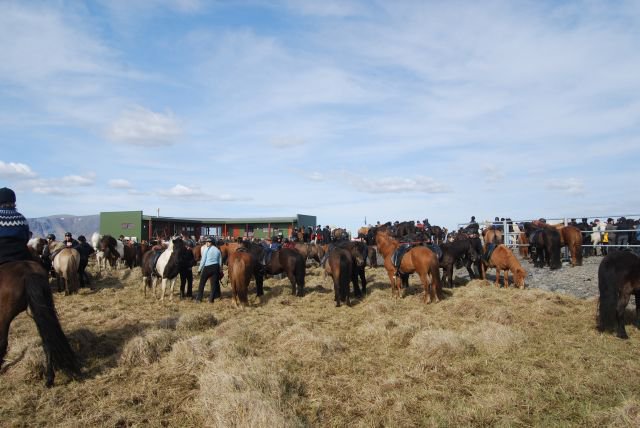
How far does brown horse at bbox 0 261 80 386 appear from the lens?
545cm

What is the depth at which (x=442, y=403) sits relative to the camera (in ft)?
16.5

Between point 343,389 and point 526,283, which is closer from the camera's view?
point 343,389

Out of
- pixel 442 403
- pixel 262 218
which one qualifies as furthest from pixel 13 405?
pixel 262 218

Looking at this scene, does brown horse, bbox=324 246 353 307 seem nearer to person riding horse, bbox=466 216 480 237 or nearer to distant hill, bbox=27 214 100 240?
person riding horse, bbox=466 216 480 237

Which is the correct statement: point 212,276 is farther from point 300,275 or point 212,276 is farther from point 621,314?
point 621,314

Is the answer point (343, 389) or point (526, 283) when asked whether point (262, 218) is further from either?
point (343, 389)

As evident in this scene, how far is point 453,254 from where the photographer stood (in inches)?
547

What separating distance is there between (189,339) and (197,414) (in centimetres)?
227

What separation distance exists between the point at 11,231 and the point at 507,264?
1236 cm

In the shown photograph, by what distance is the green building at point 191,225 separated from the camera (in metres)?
35.4

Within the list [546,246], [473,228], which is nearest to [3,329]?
[546,246]

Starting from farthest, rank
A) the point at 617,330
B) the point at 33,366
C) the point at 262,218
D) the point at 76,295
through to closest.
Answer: the point at 262,218, the point at 76,295, the point at 617,330, the point at 33,366

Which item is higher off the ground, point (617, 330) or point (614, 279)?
point (614, 279)

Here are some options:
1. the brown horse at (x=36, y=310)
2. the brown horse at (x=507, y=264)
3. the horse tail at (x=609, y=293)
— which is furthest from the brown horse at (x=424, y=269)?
the brown horse at (x=36, y=310)
